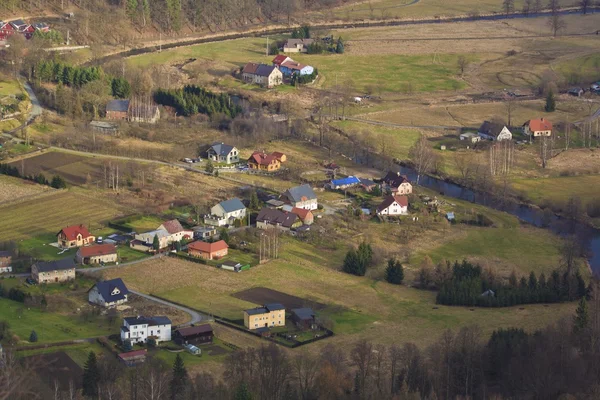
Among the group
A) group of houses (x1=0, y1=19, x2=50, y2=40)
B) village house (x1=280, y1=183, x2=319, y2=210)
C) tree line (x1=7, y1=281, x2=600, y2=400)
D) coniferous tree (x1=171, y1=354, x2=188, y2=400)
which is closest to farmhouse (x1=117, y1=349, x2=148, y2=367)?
tree line (x1=7, y1=281, x2=600, y2=400)

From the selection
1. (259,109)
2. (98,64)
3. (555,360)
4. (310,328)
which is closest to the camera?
(555,360)

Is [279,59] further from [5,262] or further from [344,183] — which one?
[5,262]

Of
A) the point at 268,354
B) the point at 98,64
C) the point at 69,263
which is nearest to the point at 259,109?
the point at 98,64

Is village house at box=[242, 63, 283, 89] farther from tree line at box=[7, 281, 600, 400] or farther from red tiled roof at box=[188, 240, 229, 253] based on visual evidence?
tree line at box=[7, 281, 600, 400]

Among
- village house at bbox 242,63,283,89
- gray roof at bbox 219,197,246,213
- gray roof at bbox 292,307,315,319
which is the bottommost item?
gray roof at bbox 292,307,315,319

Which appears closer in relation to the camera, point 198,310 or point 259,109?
point 198,310

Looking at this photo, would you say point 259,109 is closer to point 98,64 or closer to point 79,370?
point 98,64
